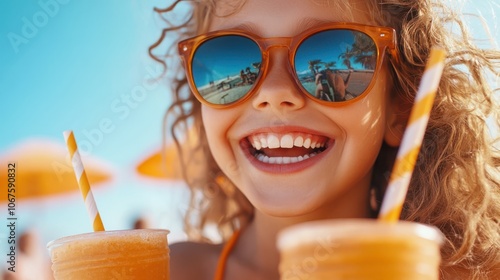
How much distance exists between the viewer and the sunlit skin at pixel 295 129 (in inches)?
83.6

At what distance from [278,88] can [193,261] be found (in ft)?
2.81

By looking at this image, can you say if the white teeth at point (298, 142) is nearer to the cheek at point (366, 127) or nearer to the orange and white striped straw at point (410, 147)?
the cheek at point (366, 127)

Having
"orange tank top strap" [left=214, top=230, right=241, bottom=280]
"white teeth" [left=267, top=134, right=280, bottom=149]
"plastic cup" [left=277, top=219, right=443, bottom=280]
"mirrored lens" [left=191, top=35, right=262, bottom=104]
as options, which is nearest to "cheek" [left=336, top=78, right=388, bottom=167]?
"white teeth" [left=267, top=134, right=280, bottom=149]

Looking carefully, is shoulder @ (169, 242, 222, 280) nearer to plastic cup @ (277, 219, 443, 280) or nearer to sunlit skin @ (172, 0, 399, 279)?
sunlit skin @ (172, 0, 399, 279)

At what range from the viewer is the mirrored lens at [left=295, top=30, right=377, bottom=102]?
207 centimetres

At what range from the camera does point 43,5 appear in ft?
10.6

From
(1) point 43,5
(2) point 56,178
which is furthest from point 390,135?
(2) point 56,178

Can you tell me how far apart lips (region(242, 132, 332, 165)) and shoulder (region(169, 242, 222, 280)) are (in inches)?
21.1

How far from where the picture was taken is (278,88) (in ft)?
6.84

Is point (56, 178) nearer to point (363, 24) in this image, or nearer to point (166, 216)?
point (166, 216)

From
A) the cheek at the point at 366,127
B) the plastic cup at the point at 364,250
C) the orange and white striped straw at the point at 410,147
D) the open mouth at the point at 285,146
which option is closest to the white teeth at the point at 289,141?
the open mouth at the point at 285,146

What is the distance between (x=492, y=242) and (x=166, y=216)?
1.56 meters

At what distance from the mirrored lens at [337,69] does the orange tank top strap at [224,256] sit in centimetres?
79

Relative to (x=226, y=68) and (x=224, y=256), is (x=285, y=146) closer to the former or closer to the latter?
(x=226, y=68)
